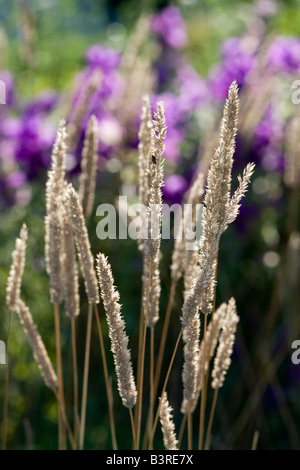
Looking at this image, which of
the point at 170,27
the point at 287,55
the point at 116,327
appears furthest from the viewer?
the point at 170,27

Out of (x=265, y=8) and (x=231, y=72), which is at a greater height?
(x=265, y=8)

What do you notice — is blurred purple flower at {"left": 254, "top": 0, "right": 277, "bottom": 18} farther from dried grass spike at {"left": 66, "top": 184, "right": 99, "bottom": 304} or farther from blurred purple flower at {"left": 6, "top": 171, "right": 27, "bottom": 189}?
dried grass spike at {"left": 66, "top": 184, "right": 99, "bottom": 304}

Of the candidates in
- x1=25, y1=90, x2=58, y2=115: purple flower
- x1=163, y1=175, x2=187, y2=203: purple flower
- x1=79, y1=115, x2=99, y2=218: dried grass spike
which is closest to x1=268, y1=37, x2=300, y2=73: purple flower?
x1=163, y1=175, x2=187, y2=203: purple flower

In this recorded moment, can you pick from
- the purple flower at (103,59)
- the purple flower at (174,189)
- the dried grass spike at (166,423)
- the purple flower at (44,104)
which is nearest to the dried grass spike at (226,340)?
the dried grass spike at (166,423)

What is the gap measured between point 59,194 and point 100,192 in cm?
140

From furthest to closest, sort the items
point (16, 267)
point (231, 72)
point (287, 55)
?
point (287, 55) → point (231, 72) → point (16, 267)

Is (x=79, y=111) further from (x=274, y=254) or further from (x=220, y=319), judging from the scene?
(x=274, y=254)

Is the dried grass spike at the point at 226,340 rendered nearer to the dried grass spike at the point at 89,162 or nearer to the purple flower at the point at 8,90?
the dried grass spike at the point at 89,162

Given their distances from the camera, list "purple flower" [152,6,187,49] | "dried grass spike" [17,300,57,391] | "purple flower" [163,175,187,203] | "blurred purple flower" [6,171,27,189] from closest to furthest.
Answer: "dried grass spike" [17,300,57,391], "purple flower" [163,175,187,203], "blurred purple flower" [6,171,27,189], "purple flower" [152,6,187,49]

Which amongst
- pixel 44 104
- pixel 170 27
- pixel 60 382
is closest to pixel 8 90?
pixel 44 104

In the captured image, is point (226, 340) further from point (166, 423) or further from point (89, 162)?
point (89, 162)

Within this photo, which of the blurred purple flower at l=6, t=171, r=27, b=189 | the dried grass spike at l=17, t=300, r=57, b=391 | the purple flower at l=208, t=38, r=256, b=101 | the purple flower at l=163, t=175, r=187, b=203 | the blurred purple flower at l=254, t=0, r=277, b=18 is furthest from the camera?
the blurred purple flower at l=254, t=0, r=277, b=18
